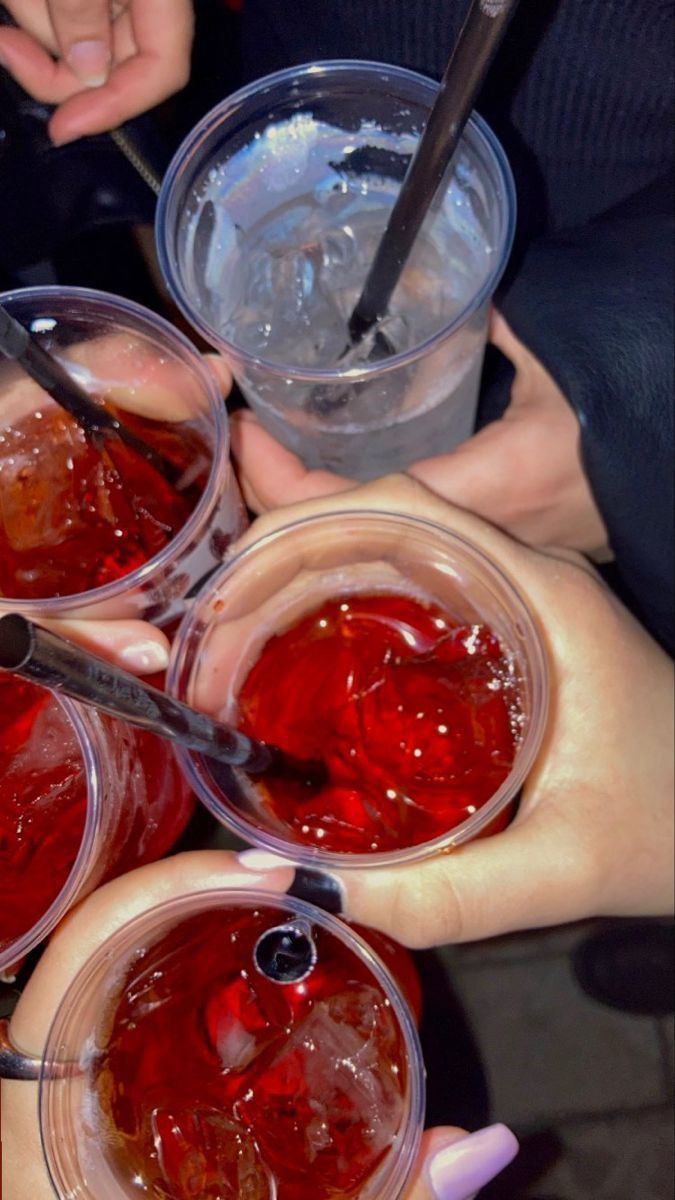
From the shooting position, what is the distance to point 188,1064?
949 millimetres

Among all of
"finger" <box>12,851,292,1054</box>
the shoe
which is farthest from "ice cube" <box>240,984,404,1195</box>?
the shoe

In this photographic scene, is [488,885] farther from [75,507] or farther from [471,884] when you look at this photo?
[75,507]

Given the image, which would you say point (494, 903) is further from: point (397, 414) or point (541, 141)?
point (541, 141)

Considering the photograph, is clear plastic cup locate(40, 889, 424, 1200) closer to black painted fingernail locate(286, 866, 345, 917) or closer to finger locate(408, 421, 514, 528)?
black painted fingernail locate(286, 866, 345, 917)

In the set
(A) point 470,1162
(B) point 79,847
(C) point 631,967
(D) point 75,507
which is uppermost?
(D) point 75,507

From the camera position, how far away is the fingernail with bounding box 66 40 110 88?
112 cm

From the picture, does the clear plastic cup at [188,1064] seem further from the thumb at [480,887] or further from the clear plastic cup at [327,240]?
the clear plastic cup at [327,240]

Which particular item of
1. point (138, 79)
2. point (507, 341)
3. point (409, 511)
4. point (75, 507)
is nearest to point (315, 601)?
point (409, 511)

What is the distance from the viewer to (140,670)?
1110mm

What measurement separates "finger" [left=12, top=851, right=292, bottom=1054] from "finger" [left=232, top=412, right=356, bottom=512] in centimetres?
48

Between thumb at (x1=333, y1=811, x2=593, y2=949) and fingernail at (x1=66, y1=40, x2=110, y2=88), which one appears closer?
thumb at (x1=333, y1=811, x2=593, y2=949)

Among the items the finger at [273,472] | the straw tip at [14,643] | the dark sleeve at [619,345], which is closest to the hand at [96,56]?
the finger at [273,472]

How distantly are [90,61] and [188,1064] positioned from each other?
1.03 metres

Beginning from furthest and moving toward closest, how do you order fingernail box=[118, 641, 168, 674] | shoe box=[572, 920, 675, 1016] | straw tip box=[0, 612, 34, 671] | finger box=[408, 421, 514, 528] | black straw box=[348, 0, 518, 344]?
finger box=[408, 421, 514, 528]
shoe box=[572, 920, 675, 1016]
fingernail box=[118, 641, 168, 674]
black straw box=[348, 0, 518, 344]
straw tip box=[0, 612, 34, 671]
